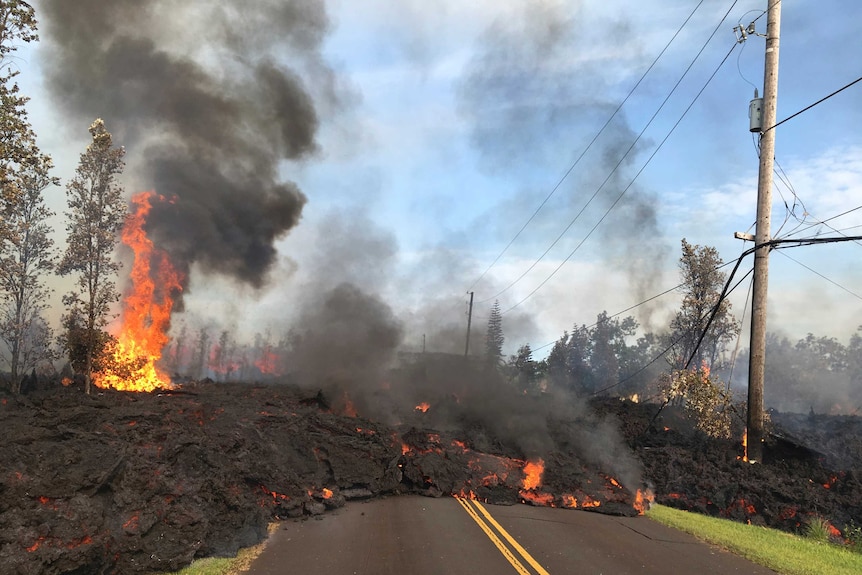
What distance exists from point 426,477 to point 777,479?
9.17 meters

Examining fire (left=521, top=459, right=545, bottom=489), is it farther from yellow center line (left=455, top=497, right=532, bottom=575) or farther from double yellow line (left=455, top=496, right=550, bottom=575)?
yellow center line (left=455, top=497, right=532, bottom=575)

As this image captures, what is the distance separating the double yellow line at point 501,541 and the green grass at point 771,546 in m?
3.83

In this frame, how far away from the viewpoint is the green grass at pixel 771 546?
8428mm

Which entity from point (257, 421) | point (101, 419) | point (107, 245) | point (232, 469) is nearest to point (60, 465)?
Answer: point (232, 469)

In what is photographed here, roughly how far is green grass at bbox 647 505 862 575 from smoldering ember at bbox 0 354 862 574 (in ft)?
4.67

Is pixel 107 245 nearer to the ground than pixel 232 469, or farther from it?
farther from it

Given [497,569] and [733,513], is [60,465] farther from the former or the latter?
[733,513]

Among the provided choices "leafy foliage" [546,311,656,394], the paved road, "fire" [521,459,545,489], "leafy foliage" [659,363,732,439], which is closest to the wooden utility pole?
"leafy foliage" [659,363,732,439]

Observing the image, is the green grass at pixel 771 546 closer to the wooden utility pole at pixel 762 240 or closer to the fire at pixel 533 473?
the fire at pixel 533 473

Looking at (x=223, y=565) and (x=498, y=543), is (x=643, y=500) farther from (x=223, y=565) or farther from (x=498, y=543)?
(x=223, y=565)

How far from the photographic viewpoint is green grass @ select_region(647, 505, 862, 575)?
843cm

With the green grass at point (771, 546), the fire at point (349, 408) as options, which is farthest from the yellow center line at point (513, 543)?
the fire at point (349, 408)

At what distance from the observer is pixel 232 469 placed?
10.7 m

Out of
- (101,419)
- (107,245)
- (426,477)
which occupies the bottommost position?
(426,477)
